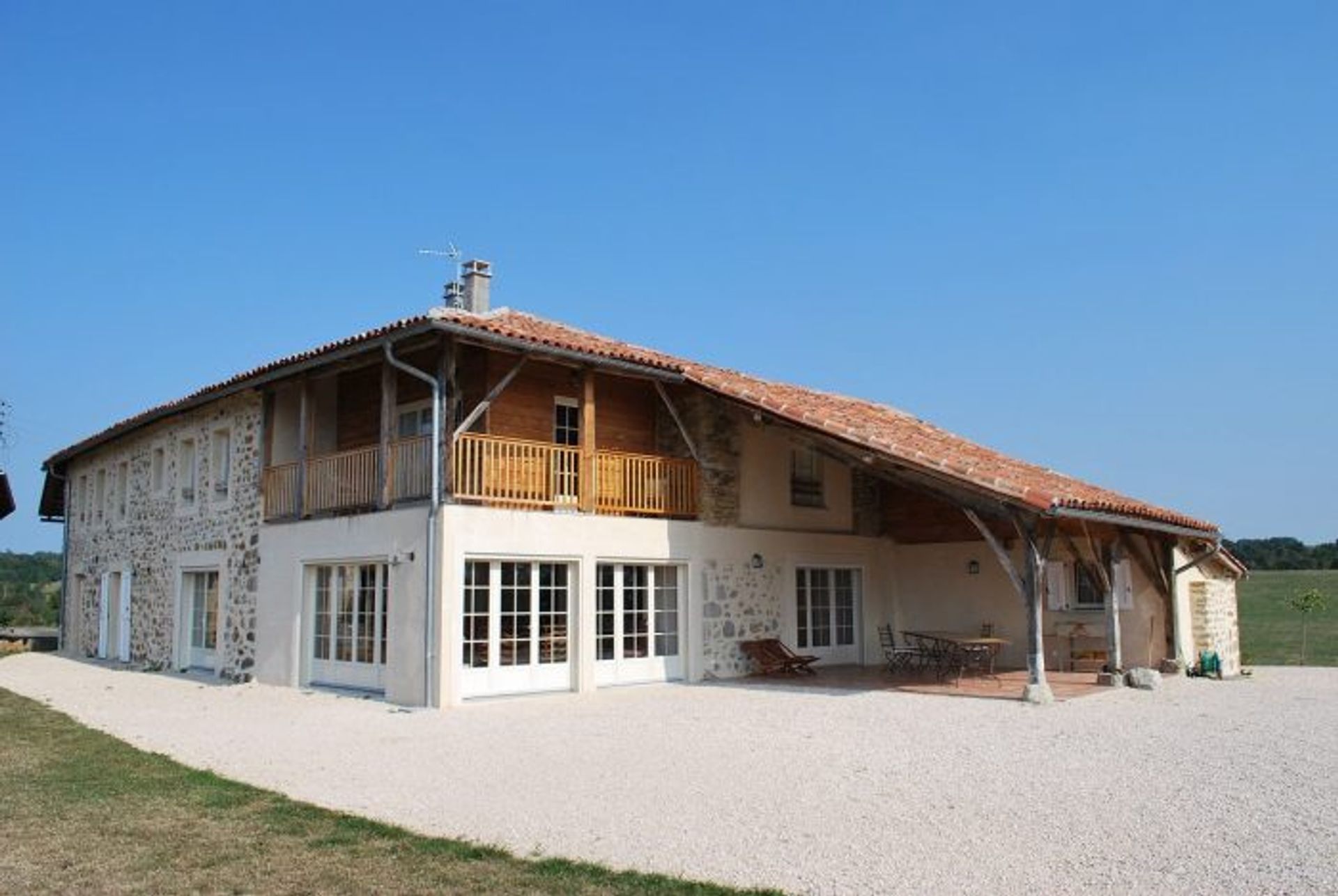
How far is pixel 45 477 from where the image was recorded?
24.0 metres

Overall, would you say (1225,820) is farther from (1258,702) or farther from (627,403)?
(627,403)

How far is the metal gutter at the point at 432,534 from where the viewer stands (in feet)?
37.2

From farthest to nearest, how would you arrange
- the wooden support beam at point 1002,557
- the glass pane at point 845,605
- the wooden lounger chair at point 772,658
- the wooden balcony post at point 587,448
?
1. the glass pane at point 845,605
2. the wooden lounger chair at point 772,658
3. the wooden balcony post at point 587,448
4. the wooden support beam at point 1002,557

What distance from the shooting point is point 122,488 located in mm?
19828

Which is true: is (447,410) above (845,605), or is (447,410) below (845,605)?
above

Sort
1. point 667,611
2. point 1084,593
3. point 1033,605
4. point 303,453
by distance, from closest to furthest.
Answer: point 1033,605 < point 303,453 < point 667,611 < point 1084,593

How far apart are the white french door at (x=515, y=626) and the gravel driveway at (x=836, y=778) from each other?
42cm

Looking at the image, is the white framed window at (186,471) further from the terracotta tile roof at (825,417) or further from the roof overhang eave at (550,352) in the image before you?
the roof overhang eave at (550,352)

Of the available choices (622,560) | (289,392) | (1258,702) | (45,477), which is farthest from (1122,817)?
(45,477)

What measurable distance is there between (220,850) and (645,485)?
28.9 feet

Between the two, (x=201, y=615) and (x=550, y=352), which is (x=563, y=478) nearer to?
(x=550, y=352)

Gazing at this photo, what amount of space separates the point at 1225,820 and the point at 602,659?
27.2 feet

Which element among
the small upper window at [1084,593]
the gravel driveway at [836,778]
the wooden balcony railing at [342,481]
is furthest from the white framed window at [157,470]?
the small upper window at [1084,593]

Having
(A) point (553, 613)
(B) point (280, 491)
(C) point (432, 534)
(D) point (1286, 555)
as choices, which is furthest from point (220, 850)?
(D) point (1286, 555)
